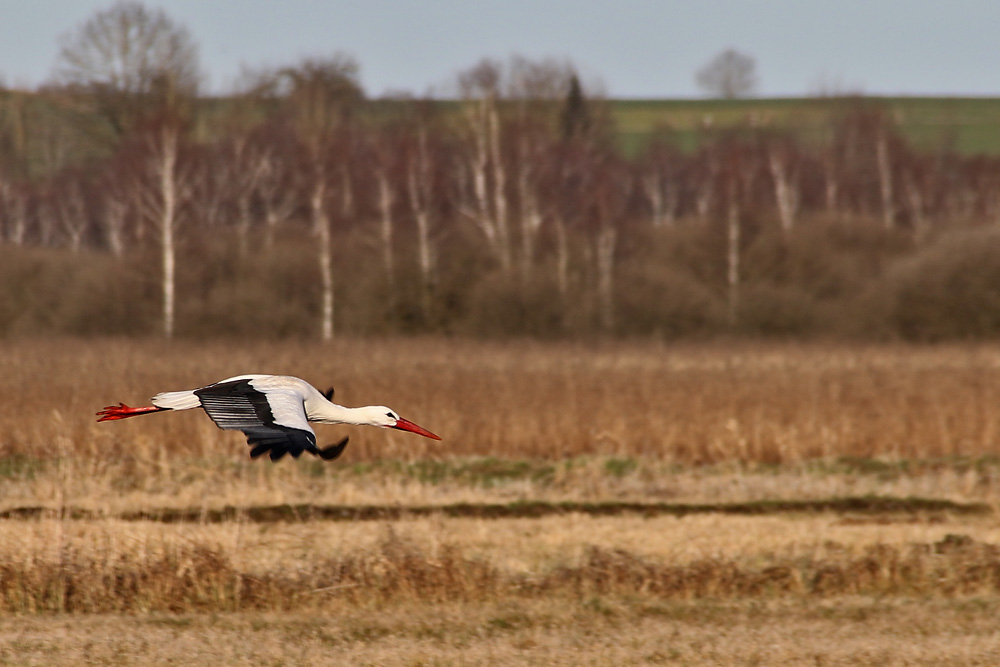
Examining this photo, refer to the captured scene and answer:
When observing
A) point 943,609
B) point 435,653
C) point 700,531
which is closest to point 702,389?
point 700,531

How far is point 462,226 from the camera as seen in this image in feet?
129

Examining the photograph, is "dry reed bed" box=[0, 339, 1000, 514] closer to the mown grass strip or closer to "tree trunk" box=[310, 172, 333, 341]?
the mown grass strip

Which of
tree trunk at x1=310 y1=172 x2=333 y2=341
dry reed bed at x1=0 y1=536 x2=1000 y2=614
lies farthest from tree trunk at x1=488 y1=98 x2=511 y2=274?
dry reed bed at x1=0 y1=536 x2=1000 y2=614

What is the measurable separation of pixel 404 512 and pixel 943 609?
208 inches

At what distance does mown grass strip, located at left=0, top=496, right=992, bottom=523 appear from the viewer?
472 inches

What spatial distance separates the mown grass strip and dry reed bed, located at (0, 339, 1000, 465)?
1.28 metres

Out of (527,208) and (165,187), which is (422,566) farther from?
(527,208)

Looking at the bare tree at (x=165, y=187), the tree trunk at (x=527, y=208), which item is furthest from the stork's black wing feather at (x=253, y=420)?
the tree trunk at (x=527, y=208)

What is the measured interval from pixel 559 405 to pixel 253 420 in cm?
1370

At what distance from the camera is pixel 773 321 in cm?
3497

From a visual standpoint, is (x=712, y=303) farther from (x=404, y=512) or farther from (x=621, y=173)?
(x=404, y=512)

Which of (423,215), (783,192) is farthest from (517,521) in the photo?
(783,192)

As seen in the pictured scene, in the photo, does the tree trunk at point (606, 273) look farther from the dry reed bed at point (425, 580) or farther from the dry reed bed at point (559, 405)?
the dry reed bed at point (425, 580)

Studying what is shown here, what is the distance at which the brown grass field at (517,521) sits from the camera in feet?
27.8
